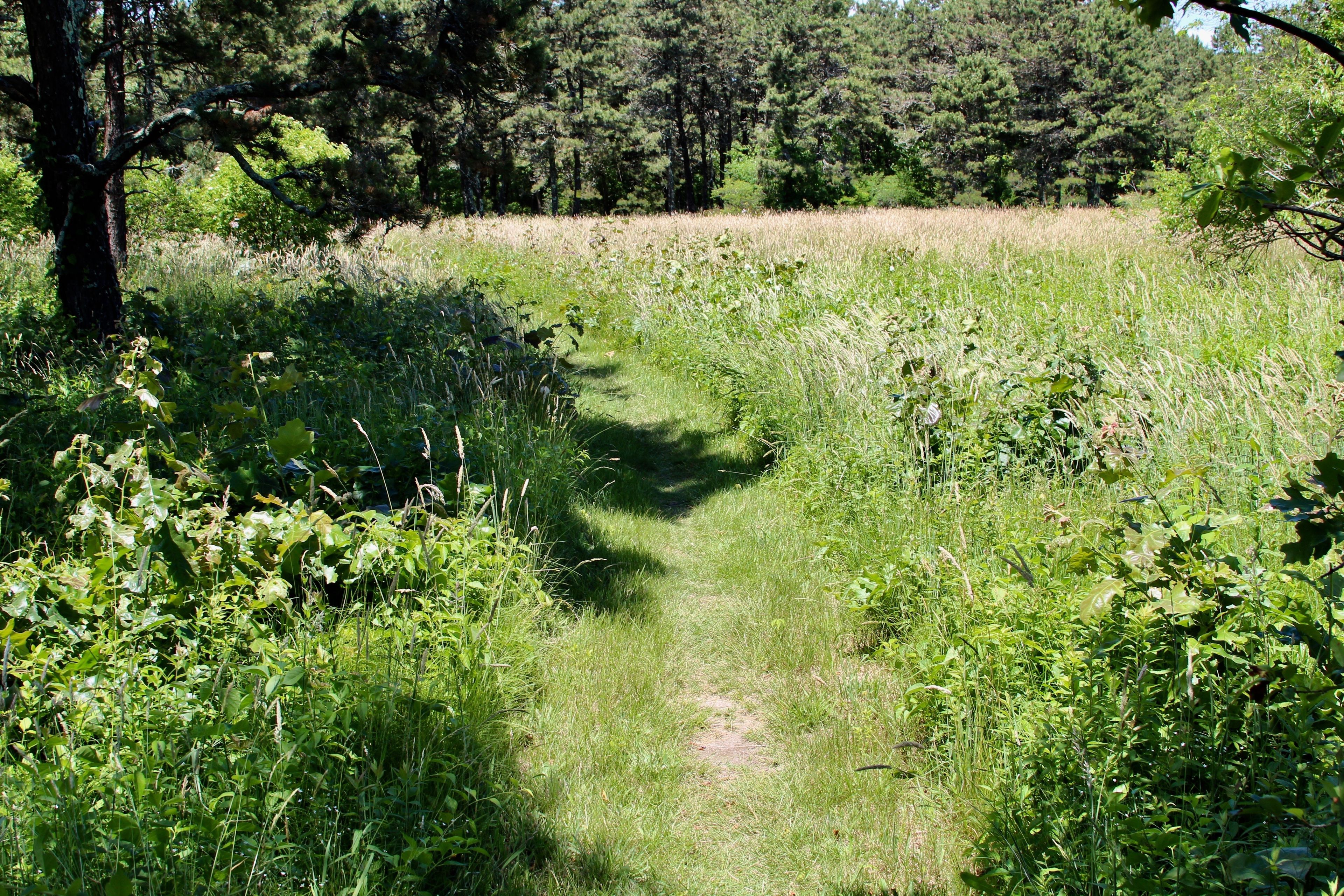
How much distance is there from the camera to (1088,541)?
2.50 m

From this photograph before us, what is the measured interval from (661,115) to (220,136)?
42947 mm

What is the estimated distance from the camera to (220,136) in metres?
6.35

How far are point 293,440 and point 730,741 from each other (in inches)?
79.1

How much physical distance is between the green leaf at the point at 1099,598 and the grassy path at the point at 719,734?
901mm

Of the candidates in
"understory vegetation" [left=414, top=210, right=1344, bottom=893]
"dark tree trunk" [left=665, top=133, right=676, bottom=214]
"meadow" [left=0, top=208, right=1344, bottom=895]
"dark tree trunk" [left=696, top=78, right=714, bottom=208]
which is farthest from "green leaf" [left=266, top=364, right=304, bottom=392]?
"dark tree trunk" [left=696, top=78, right=714, bottom=208]

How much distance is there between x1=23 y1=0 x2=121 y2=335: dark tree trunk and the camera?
6211 mm

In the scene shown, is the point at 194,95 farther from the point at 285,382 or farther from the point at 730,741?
the point at 730,741

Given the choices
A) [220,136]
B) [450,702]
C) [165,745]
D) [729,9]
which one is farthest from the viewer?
[729,9]

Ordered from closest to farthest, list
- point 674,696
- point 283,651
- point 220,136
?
point 283,651 < point 674,696 < point 220,136

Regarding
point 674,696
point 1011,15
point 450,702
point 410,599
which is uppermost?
point 1011,15

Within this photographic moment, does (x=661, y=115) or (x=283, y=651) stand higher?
(x=661, y=115)

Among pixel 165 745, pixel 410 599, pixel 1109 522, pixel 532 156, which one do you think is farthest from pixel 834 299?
pixel 532 156

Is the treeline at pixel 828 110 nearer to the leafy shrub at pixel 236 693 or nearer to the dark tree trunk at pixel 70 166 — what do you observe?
the dark tree trunk at pixel 70 166

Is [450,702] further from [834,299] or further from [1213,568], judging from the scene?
[834,299]
